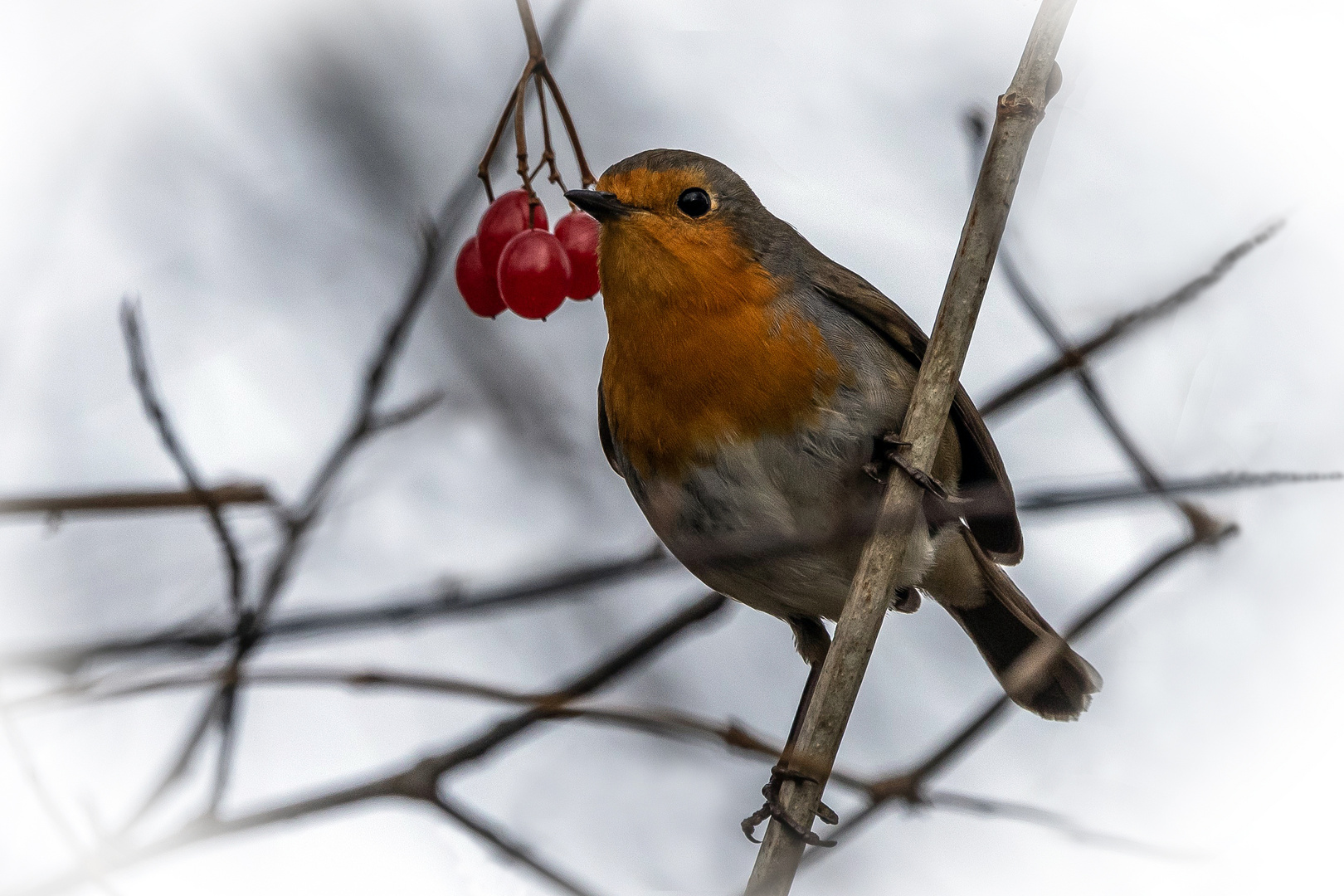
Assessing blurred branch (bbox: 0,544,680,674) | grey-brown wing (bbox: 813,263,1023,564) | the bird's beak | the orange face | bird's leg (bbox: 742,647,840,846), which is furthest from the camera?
grey-brown wing (bbox: 813,263,1023,564)

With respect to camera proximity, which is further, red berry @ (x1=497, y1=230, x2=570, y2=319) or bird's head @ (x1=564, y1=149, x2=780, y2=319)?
bird's head @ (x1=564, y1=149, x2=780, y2=319)

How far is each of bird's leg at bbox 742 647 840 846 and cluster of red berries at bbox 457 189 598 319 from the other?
85cm

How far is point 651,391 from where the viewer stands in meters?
2.60

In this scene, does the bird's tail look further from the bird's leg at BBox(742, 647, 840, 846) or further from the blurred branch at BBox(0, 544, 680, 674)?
the blurred branch at BBox(0, 544, 680, 674)

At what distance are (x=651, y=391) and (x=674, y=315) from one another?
18 cm

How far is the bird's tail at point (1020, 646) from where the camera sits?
3041mm

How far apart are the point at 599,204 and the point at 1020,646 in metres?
1.66

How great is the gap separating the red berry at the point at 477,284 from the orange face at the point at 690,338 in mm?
366

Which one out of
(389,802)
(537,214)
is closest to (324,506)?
(389,802)

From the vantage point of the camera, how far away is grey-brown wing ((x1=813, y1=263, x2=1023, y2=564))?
8.71 ft

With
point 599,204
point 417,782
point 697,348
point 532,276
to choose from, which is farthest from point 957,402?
point 417,782

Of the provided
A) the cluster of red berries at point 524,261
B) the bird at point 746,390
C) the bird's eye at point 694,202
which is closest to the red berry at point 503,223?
the cluster of red berries at point 524,261

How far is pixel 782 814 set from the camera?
192 cm

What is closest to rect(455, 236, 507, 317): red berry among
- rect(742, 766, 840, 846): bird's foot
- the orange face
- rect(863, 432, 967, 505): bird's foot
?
the orange face
